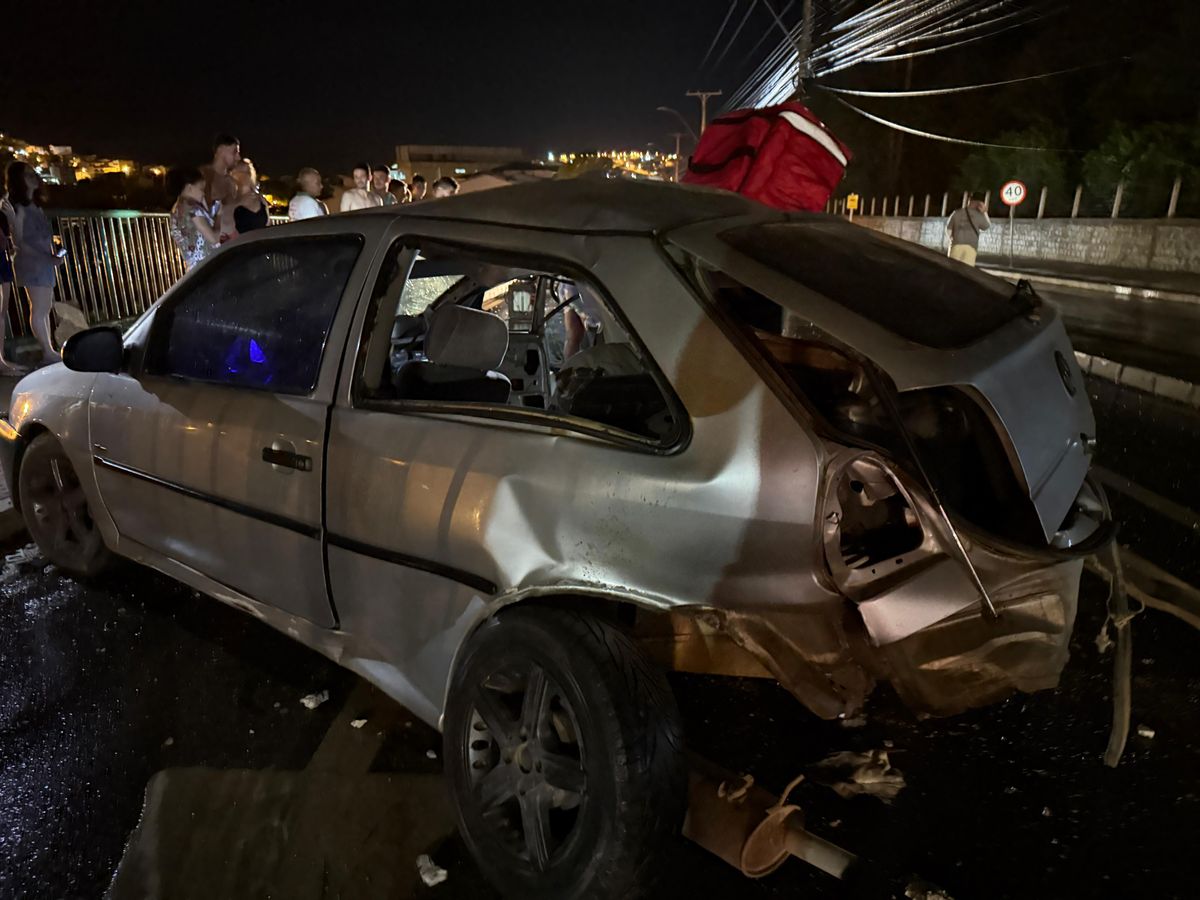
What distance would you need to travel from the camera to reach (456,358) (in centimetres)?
255

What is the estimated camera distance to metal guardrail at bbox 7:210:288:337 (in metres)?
8.69

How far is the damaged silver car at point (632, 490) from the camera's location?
1827 mm

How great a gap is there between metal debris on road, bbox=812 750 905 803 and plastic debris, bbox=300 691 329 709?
5.73 ft

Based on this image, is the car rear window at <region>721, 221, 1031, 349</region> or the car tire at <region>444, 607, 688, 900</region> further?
the car rear window at <region>721, 221, 1031, 349</region>

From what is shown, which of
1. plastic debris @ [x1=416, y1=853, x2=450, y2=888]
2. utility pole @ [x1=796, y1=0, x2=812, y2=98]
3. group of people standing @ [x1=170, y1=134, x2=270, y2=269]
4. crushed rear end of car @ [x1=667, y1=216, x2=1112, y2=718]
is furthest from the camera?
utility pole @ [x1=796, y1=0, x2=812, y2=98]

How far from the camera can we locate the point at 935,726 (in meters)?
2.80

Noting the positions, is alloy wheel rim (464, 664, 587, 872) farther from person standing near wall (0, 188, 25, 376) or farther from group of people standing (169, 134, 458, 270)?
person standing near wall (0, 188, 25, 376)

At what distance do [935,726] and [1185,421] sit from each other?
→ 5270mm

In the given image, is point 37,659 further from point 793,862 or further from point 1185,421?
point 1185,421

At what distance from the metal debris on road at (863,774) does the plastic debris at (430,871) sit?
1.16 m

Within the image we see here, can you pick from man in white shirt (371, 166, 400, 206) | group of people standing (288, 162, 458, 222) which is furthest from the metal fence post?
man in white shirt (371, 166, 400, 206)

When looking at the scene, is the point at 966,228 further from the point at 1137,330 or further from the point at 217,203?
the point at 217,203

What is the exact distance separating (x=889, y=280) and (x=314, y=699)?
2418 millimetres

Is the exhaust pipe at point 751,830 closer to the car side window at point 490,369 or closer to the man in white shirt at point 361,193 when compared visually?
the car side window at point 490,369
